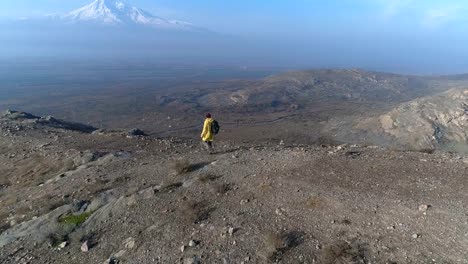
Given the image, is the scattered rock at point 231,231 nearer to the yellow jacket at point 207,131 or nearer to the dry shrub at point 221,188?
the dry shrub at point 221,188

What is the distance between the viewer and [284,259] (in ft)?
29.6

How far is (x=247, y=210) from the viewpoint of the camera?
36.2 feet

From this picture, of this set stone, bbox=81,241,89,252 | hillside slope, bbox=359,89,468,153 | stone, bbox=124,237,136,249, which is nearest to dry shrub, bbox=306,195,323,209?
stone, bbox=124,237,136,249

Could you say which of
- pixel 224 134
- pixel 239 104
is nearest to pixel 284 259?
pixel 224 134

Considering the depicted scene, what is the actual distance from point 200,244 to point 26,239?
15.0ft

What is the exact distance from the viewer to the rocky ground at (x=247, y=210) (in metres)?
9.33

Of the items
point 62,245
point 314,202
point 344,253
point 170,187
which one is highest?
point 314,202

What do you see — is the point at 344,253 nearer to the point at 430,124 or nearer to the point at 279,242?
the point at 279,242

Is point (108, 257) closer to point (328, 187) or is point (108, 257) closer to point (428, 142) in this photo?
point (328, 187)

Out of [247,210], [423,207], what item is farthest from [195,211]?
[423,207]

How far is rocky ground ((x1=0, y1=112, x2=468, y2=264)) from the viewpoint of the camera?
367 inches

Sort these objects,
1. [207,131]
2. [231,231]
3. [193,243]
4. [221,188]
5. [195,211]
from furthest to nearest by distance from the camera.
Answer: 1. [207,131]
2. [221,188]
3. [195,211]
4. [231,231]
5. [193,243]

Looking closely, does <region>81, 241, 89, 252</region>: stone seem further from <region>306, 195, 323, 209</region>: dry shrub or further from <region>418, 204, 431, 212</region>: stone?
<region>418, 204, 431, 212</region>: stone

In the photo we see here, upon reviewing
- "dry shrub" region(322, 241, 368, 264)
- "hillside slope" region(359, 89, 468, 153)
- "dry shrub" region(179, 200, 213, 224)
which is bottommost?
"hillside slope" region(359, 89, 468, 153)
